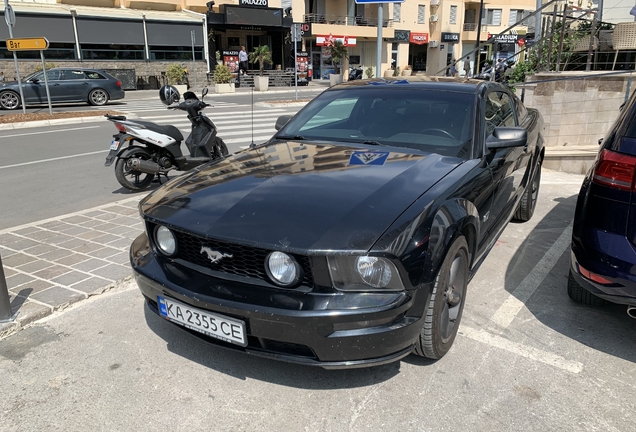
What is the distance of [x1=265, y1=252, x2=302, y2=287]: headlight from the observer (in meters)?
2.44

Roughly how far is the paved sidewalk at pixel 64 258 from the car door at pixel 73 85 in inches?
574

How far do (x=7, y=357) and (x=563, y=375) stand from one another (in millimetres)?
3281

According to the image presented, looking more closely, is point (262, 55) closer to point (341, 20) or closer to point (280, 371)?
point (341, 20)

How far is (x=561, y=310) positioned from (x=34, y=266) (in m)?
4.19

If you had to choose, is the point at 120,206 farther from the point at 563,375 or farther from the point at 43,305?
the point at 563,375

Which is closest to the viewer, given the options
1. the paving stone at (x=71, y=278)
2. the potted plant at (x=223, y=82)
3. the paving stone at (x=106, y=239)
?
the paving stone at (x=71, y=278)

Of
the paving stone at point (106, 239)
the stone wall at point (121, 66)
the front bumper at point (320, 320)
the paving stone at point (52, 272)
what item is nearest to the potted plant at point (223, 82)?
the stone wall at point (121, 66)

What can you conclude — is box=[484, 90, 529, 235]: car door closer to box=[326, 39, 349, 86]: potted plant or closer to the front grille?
the front grille

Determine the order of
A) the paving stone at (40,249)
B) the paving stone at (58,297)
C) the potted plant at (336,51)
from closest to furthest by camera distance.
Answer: the paving stone at (58,297) → the paving stone at (40,249) → the potted plant at (336,51)

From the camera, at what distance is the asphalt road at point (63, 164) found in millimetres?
6285

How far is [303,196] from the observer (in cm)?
277

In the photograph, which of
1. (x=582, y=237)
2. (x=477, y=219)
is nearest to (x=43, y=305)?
(x=477, y=219)

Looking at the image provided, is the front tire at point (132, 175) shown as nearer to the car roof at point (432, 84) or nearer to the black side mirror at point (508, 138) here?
the car roof at point (432, 84)

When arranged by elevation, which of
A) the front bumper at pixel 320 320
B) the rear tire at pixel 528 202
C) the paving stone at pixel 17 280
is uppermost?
the front bumper at pixel 320 320
